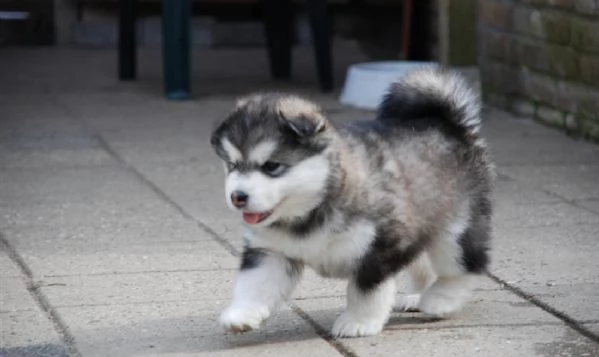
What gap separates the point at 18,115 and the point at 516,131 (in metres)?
3.20

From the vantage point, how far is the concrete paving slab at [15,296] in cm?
486

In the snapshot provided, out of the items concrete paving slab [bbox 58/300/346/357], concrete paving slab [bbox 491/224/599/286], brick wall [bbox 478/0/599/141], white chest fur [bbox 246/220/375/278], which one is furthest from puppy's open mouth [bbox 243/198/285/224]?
brick wall [bbox 478/0/599/141]

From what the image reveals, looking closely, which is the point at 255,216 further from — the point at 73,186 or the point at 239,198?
the point at 73,186

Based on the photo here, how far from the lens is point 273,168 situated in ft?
13.7

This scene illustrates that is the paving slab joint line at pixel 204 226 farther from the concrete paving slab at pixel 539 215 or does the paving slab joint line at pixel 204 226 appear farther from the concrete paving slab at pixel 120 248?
the concrete paving slab at pixel 539 215

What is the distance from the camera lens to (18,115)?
9.08 meters

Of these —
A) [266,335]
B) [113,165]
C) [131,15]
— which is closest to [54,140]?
[113,165]

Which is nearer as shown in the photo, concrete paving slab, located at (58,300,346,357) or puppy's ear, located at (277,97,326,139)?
puppy's ear, located at (277,97,326,139)

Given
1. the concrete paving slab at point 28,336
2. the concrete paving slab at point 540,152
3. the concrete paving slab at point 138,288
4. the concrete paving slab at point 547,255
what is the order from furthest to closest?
the concrete paving slab at point 540,152, the concrete paving slab at point 547,255, the concrete paving slab at point 138,288, the concrete paving slab at point 28,336

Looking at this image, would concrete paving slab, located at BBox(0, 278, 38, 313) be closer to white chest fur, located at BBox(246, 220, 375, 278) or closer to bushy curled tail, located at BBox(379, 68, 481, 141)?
white chest fur, located at BBox(246, 220, 375, 278)

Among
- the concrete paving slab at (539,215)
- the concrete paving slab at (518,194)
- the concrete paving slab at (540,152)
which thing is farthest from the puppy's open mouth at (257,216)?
the concrete paving slab at (540,152)

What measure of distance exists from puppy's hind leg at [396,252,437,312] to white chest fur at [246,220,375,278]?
48 cm

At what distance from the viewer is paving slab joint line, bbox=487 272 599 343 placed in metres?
4.52

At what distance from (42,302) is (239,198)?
117 centimetres
